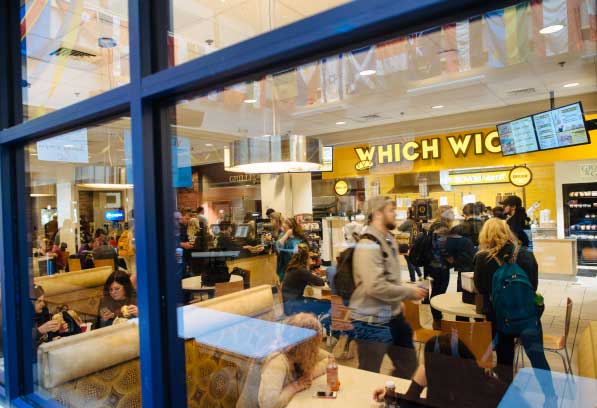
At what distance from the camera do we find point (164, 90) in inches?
43.2

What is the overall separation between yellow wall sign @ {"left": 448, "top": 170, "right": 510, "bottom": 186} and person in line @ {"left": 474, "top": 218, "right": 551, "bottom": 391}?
17.0 feet

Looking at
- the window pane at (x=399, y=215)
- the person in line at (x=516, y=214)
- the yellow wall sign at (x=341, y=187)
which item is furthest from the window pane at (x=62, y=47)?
the yellow wall sign at (x=341, y=187)

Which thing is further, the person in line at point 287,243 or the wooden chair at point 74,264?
the wooden chair at point 74,264

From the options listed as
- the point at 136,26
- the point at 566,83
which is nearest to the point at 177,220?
the point at 136,26

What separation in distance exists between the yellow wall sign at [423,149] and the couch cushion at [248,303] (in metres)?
5.43

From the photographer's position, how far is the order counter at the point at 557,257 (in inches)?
294

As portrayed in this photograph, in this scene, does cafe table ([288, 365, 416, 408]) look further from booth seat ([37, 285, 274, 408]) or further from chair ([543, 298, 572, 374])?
chair ([543, 298, 572, 374])

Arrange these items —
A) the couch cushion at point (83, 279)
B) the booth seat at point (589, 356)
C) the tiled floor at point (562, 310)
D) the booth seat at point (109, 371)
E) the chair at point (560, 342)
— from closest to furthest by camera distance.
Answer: the booth seat at point (109, 371), the booth seat at point (589, 356), the chair at point (560, 342), the tiled floor at point (562, 310), the couch cushion at point (83, 279)

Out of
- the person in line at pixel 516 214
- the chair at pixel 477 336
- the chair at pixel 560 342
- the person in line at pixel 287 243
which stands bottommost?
the chair at pixel 560 342

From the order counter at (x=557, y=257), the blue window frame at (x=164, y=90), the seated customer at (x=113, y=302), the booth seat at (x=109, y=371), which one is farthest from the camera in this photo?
the order counter at (x=557, y=257)

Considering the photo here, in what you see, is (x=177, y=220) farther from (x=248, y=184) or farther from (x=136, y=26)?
(x=248, y=184)

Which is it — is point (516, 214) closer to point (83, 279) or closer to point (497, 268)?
point (497, 268)

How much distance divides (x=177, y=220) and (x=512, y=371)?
321 centimetres

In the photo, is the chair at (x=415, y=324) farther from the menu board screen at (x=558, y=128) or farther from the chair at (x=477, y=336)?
the menu board screen at (x=558, y=128)
